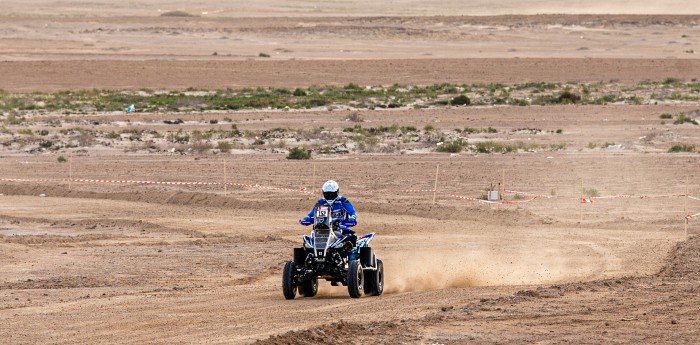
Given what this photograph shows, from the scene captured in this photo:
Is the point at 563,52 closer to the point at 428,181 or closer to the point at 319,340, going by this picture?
the point at 428,181

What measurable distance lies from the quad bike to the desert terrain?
0.30 metres

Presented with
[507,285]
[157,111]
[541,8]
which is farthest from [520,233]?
[541,8]

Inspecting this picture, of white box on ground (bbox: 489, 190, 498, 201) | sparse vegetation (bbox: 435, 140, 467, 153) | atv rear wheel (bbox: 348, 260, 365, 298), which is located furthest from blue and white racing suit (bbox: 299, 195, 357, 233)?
sparse vegetation (bbox: 435, 140, 467, 153)

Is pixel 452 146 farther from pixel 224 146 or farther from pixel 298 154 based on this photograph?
pixel 224 146

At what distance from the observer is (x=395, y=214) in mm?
27703

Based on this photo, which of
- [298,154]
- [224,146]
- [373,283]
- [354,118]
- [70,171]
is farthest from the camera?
[354,118]

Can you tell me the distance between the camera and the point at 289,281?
16.4m

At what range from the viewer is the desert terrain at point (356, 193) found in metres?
14.8

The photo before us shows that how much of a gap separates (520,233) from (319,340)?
12.6 metres

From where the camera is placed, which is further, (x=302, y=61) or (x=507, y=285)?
(x=302, y=61)

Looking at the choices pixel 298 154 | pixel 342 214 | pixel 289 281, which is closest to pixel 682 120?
pixel 298 154

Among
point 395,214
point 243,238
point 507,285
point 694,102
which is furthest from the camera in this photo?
point 694,102

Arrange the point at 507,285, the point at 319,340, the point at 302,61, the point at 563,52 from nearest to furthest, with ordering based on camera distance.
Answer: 1. the point at 319,340
2. the point at 507,285
3. the point at 302,61
4. the point at 563,52

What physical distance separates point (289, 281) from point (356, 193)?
46.0 ft
